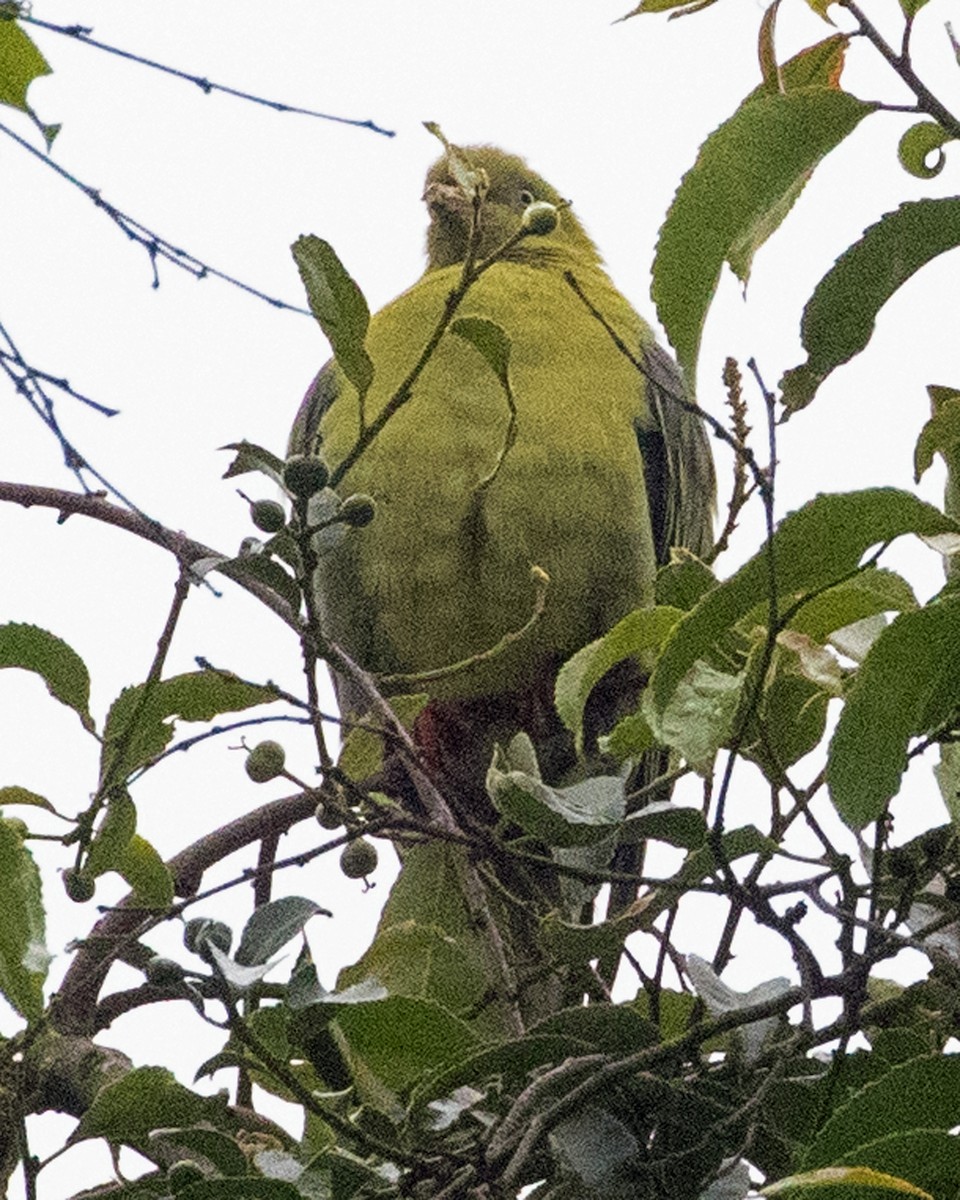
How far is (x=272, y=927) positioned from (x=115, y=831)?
1.00ft

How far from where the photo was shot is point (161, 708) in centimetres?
186

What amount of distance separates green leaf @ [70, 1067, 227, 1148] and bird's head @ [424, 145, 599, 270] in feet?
8.53

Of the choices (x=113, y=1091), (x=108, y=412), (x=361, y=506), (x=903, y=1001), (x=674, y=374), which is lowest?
(x=903, y=1001)

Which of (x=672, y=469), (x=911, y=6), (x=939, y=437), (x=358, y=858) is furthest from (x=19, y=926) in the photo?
(x=672, y=469)

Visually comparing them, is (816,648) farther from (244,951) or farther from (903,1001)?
(244,951)

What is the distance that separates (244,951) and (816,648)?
525 mm

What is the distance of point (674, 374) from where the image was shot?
3.72 metres

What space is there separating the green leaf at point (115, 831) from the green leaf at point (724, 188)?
2.34 feet

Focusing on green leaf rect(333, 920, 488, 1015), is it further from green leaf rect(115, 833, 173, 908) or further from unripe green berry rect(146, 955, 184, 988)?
unripe green berry rect(146, 955, 184, 988)

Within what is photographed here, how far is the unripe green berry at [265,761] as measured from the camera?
177 cm

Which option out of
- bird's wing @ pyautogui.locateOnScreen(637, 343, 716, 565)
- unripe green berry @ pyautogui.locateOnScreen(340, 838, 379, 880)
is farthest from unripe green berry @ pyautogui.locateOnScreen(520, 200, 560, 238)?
bird's wing @ pyautogui.locateOnScreen(637, 343, 716, 565)

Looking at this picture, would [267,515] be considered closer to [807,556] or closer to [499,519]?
[807,556]

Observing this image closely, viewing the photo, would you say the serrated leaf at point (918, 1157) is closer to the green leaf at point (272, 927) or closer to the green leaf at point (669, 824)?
the green leaf at point (669, 824)

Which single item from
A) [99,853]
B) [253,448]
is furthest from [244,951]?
[253,448]
